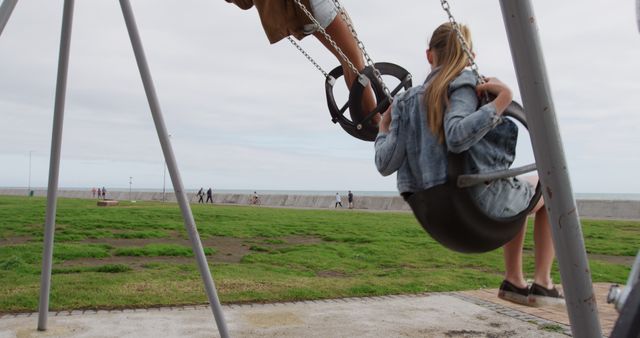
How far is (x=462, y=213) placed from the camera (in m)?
1.89

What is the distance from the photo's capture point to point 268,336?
4301 millimetres

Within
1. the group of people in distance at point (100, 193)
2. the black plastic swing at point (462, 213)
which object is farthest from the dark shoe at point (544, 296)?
the group of people in distance at point (100, 193)

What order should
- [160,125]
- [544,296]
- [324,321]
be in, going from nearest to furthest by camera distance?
[544,296]
[160,125]
[324,321]

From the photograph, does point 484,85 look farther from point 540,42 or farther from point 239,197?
point 239,197

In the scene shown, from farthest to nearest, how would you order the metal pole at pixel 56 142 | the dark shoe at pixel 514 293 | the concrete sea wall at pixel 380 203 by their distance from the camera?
the concrete sea wall at pixel 380 203
the metal pole at pixel 56 142
the dark shoe at pixel 514 293

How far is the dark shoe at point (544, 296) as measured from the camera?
232cm

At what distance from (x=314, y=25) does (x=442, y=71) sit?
2.73 ft

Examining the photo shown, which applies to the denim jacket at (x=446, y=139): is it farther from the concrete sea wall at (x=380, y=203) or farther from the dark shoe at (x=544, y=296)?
the concrete sea wall at (x=380, y=203)

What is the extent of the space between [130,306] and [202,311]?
0.72 m

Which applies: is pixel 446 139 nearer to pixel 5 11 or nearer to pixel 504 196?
pixel 504 196

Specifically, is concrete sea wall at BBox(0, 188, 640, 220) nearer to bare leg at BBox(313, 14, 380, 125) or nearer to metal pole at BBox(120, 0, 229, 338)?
metal pole at BBox(120, 0, 229, 338)

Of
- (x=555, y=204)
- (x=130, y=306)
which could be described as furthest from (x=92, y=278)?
(x=555, y=204)

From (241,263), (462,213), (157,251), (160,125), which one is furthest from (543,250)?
(157,251)

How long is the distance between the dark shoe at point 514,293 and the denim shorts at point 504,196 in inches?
23.1
